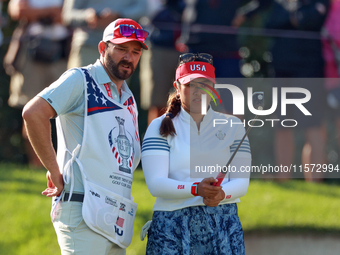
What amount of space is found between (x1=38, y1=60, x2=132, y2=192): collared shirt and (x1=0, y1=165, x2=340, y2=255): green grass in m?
2.19

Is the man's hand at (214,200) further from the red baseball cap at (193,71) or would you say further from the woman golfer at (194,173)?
the red baseball cap at (193,71)

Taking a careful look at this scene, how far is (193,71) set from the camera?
3.14m

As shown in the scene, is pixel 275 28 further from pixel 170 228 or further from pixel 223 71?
pixel 170 228

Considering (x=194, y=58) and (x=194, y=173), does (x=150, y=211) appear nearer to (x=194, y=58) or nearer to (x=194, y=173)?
(x=194, y=173)

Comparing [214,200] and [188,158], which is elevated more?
[188,158]

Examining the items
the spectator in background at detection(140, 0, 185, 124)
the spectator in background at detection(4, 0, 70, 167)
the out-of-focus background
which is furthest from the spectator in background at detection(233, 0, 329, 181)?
the spectator in background at detection(4, 0, 70, 167)

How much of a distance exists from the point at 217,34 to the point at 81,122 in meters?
3.44

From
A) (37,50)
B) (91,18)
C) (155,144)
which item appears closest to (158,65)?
(91,18)

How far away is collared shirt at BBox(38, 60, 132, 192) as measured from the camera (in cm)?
287

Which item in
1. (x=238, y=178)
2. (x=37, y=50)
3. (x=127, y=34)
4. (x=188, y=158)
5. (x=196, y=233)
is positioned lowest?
(x=196, y=233)

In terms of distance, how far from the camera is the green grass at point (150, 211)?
16.3 ft

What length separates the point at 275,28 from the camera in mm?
7043

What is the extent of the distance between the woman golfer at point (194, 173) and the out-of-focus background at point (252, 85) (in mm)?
1988

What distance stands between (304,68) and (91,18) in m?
2.64
